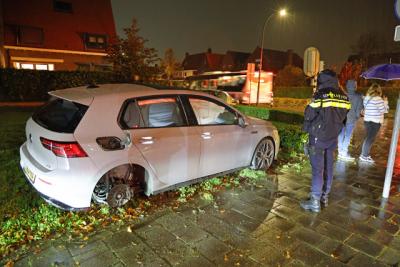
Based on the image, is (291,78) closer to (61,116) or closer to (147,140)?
(147,140)

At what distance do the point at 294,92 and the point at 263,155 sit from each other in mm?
26579

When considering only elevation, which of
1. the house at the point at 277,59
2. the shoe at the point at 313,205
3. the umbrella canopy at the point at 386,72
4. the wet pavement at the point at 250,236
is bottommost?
the wet pavement at the point at 250,236

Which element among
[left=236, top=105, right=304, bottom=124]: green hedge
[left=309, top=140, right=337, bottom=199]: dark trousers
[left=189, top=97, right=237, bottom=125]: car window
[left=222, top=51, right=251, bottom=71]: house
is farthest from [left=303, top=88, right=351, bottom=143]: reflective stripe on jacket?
[left=222, top=51, right=251, bottom=71]: house

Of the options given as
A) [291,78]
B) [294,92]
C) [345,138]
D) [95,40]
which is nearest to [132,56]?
[95,40]

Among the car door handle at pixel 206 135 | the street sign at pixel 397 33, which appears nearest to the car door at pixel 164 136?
the car door handle at pixel 206 135

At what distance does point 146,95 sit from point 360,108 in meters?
5.41

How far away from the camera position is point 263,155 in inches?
226

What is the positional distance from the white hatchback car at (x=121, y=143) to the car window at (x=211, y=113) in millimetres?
16

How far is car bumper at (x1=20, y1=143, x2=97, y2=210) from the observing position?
3350 mm

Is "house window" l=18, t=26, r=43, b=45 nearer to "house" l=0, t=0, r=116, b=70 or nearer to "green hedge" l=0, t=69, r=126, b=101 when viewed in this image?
"house" l=0, t=0, r=116, b=70

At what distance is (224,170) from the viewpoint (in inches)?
197

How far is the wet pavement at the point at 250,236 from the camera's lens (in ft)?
10.0

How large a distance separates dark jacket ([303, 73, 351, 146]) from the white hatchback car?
1.37m

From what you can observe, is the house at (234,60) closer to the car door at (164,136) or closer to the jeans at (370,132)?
the jeans at (370,132)
